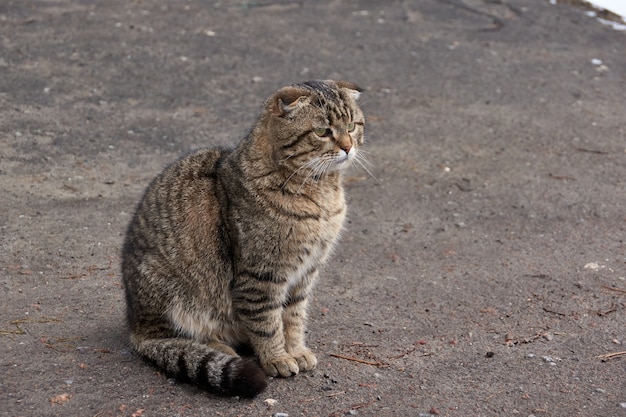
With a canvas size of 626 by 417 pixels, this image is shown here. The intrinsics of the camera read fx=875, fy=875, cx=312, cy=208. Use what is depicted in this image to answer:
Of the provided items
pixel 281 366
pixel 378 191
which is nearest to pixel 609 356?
pixel 281 366

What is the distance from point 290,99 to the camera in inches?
174

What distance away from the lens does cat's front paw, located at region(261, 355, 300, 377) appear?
4492mm

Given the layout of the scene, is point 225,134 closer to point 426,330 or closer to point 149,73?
point 149,73

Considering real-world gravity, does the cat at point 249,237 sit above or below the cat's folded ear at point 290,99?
below

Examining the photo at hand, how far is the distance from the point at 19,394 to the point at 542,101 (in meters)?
6.43

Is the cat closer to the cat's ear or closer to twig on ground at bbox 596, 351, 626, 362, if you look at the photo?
the cat's ear

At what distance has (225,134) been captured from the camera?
7.80 m

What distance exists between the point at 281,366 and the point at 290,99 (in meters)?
1.36

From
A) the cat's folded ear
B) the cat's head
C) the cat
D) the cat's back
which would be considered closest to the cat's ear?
the cat

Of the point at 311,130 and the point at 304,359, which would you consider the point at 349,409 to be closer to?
the point at 304,359

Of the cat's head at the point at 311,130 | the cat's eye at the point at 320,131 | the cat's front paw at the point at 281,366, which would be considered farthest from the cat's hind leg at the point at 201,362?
the cat's eye at the point at 320,131

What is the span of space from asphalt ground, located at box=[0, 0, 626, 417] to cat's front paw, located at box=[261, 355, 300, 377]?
0.07 meters

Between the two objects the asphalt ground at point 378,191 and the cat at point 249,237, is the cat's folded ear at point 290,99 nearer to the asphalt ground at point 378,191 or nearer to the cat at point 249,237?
the cat at point 249,237

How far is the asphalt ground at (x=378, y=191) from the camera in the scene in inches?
176
